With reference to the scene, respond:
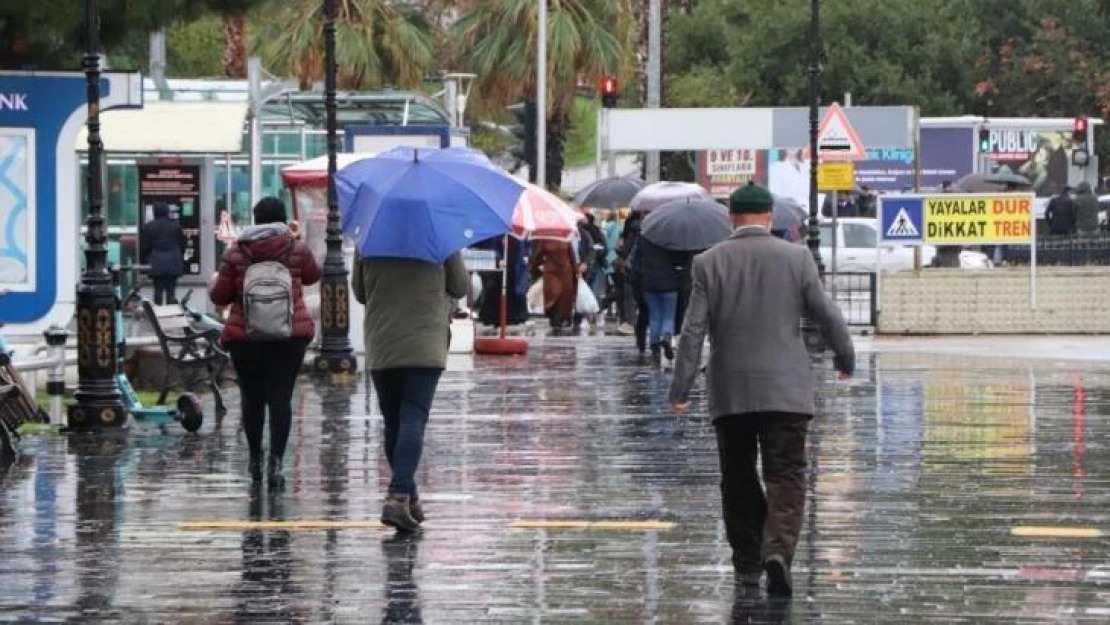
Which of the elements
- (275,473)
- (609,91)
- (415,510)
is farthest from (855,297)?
(415,510)

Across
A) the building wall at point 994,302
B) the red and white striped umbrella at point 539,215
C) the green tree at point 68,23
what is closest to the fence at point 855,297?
the building wall at point 994,302

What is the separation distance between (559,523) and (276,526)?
1.40 meters

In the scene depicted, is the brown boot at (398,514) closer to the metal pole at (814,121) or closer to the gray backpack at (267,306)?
the gray backpack at (267,306)

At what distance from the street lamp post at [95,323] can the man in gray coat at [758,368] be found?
7.62 meters

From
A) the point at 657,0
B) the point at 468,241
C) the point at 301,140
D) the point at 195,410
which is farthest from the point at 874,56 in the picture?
the point at 468,241

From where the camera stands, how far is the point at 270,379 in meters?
13.9

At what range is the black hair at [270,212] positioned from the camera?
13.8 metres

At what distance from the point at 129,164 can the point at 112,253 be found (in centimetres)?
141

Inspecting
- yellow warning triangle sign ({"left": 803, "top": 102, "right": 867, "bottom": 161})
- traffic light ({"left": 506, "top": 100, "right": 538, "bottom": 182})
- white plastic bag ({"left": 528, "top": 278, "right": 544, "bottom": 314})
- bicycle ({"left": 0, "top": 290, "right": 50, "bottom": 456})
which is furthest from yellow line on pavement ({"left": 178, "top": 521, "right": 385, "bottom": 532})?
traffic light ({"left": 506, "top": 100, "right": 538, "bottom": 182})

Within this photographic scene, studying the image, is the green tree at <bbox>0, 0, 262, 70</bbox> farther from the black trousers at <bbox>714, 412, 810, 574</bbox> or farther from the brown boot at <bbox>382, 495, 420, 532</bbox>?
the black trousers at <bbox>714, 412, 810, 574</bbox>

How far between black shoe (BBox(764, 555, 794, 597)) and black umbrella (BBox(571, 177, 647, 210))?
29329 millimetres

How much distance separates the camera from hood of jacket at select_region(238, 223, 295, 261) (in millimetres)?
13875

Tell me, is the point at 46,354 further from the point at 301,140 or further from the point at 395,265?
the point at 301,140

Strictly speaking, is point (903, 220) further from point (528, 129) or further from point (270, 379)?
point (270, 379)
